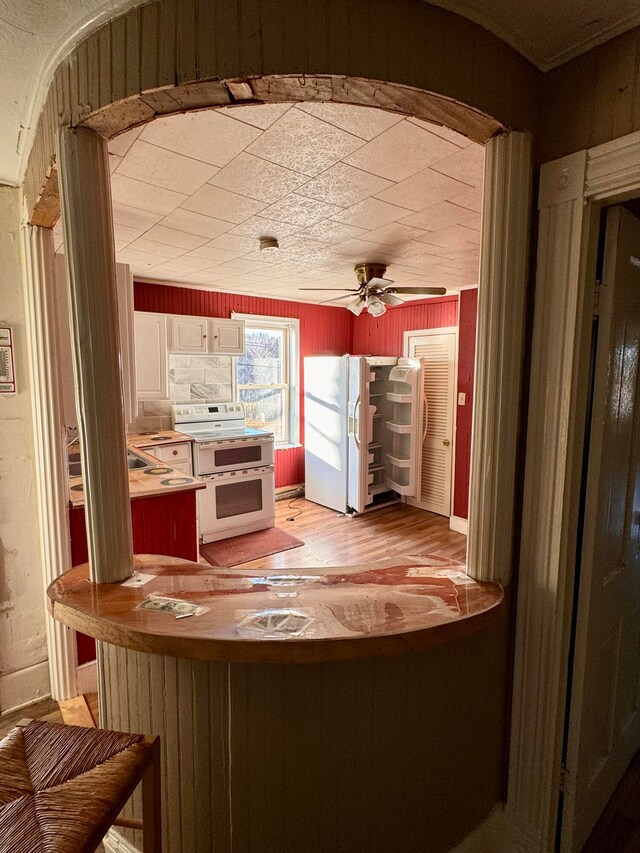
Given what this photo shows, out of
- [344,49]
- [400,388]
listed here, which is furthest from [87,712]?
[400,388]

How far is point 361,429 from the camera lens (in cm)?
462

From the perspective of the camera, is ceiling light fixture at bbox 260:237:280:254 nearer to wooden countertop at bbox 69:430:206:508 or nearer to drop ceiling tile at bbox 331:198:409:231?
drop ceiling tile at bbox 331:198:409:231

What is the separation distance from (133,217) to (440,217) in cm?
161

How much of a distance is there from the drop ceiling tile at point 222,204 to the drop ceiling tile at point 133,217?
249 millimetres

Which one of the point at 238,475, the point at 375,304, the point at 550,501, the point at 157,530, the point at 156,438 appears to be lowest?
the point at 238,475

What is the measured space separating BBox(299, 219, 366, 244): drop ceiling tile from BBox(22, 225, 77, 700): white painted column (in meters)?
1.31

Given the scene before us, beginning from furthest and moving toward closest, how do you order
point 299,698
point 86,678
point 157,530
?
point 157,530 < point 86,678 < point 299,698

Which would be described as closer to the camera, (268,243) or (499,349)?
(499,349)

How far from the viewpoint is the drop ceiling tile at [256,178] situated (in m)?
1.71

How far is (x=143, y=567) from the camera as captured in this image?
4.45 feet

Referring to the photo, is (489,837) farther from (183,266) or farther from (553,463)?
(183,266)

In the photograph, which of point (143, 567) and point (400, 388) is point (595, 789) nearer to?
point (143, 567)

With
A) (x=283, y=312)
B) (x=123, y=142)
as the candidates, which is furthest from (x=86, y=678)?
(x=283, y=312)

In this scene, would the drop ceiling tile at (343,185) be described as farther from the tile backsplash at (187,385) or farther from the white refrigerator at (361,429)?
the tile backsplash at (187,385)
